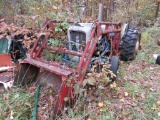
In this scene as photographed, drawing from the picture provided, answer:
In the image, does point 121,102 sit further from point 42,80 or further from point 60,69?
point 42,80

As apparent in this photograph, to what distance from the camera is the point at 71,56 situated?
3.00 meters

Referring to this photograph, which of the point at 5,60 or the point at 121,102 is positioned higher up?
the point at 5,60

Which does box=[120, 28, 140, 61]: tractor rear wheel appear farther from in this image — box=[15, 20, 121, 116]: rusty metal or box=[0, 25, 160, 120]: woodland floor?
box=[0, 25, 160, 120]: woodland floor

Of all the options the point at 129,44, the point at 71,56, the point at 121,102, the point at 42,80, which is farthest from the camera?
the point at 129,44

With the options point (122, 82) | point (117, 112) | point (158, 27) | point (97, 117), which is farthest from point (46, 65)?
point (158, 27)

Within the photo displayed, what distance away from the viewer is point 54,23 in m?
3.04

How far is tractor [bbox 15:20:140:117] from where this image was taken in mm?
2095

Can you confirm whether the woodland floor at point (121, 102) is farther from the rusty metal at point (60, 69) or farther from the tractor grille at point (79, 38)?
the tractor grille at point (79, 38)

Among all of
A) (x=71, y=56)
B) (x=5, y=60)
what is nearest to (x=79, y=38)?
(x=71, y=56)

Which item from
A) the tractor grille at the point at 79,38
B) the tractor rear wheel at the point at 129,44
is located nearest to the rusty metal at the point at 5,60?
the tractor grille at the point at 79,38

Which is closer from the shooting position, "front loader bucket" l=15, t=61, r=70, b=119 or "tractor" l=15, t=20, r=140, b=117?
"tractor" l=15, t=20, r=140, b=117

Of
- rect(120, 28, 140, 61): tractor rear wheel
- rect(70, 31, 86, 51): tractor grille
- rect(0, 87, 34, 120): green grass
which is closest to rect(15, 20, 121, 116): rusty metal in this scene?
rect(0, 87, 34, 120): green grass

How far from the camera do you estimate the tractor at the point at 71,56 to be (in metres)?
2.09

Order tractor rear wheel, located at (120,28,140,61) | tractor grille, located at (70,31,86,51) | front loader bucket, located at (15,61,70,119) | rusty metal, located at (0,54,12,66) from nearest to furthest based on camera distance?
front loader bucket, located at (15,61,70,119) < tractor grille, located at (70,31,86,51) < rusty metal, located at (0,54,12,66) < tractor rear wheel, located at (120,28,140,61)
